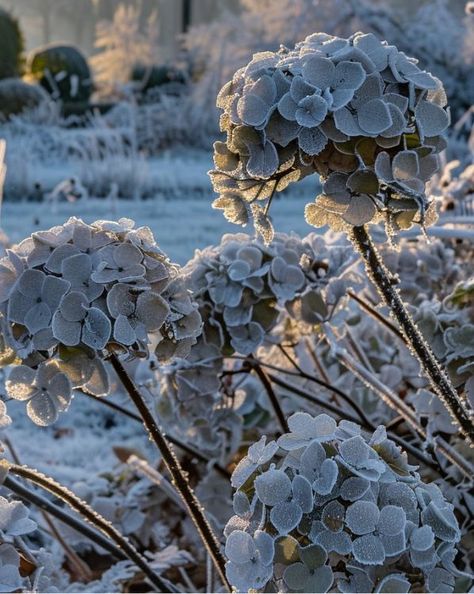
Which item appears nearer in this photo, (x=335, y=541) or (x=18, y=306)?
(x=335, y=541)

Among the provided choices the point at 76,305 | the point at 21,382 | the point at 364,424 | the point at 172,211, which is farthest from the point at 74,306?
the point at 172,211

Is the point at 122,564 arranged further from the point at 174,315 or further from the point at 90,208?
the point at 90,208

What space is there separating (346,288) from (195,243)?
12.8ft

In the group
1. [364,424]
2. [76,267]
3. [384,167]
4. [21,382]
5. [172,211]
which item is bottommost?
[172,211]

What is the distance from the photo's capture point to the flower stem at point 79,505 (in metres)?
0.85

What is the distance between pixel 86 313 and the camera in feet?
2.62

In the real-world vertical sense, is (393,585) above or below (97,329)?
below

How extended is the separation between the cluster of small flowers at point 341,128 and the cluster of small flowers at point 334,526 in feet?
0.80

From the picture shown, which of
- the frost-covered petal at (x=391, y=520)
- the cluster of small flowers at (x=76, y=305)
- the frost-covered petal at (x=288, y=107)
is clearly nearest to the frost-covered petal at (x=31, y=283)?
the cluster of small flowers at (x=76, y=305)

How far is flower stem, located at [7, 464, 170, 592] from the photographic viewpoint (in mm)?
850

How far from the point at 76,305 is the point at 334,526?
1.00 feet

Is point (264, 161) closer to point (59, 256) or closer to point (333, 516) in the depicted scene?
point (59, 256)

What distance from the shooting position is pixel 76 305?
797 millimetres

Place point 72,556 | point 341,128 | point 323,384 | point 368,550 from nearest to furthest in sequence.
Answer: point 368,550, point 341,128, point 323,384, point 72,556
